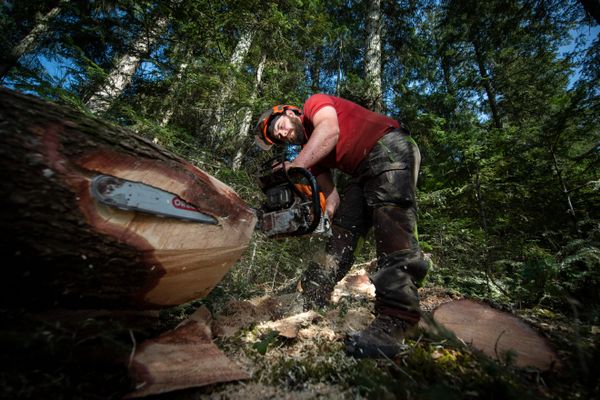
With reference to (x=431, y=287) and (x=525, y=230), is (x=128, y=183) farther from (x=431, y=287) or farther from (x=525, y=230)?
(x=525, y=230)

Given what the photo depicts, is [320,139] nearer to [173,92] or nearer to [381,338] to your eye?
[381,338]

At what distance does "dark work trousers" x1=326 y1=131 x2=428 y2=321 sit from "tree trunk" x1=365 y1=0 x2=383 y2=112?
327cm

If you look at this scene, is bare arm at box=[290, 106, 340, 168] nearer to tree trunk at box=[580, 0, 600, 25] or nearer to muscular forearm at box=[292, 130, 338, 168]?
muscular forearm at box=[292, 130, 338, 168]

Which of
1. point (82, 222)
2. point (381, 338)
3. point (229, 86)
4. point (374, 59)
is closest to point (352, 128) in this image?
point (381, 338)

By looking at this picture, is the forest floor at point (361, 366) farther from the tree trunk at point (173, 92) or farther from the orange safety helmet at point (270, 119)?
the tree trunk at point (173, 92)

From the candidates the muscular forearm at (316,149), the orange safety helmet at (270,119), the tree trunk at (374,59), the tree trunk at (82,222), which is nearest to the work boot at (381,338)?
the tree trunk at (82,222)

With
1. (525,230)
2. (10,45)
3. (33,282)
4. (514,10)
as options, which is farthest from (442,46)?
(10,45)

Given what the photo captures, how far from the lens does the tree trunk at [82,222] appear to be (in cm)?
106

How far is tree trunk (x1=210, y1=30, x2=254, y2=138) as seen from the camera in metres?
3.88

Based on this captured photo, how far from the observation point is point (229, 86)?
3.88m

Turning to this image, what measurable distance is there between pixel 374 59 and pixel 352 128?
14.6 feet

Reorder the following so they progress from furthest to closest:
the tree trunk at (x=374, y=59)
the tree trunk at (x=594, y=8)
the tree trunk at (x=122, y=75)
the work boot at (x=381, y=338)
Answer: the tree trunk at (x=374, y=59), the tree trunk at (x=122, y=75), the tree trunk at (x=594, y=8), the work boot at (x=381, y=338)

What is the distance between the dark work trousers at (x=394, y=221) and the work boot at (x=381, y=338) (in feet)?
0.17

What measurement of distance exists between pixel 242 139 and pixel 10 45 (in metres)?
5.93
